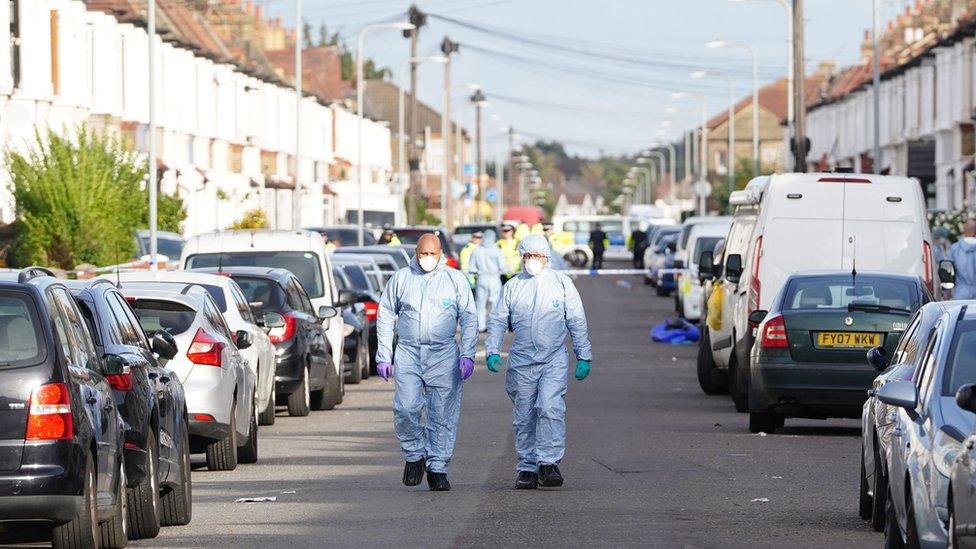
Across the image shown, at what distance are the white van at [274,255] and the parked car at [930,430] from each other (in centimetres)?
1273

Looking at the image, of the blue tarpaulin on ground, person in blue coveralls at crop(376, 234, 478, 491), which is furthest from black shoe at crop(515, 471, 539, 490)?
the blue tarpaulin on ground

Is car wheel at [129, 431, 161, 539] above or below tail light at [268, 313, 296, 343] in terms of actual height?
below

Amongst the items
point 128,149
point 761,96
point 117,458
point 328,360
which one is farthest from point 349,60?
point 117,458

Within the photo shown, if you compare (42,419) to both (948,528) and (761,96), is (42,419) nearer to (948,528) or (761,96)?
(948,528)

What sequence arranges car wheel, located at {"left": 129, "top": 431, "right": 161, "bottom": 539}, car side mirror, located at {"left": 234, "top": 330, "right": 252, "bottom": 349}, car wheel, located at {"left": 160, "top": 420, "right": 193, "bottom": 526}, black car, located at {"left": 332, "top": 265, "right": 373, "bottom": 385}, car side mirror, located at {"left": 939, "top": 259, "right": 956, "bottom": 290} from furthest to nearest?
car side mirror, located at {"left": 939, "top": 259, "right": 956, "bottom": 290} → black car, located at {"left": 332, "top": 265, "right": 373, "bottom": 385} → car side mirror, located at {"left": 234, "top": 330, "right": 252, "bottom": 349} → car wheel, located at {"left": 160, "top": 420, "right": 193, "bottom": 526} → car wheel, located at {"left": 129, "top": 431, "right": 161, "bottom": 539}

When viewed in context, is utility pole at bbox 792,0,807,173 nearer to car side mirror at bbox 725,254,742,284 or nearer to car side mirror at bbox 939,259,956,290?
car side mirror at bbox 939,259,956,290

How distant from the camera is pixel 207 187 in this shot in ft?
204

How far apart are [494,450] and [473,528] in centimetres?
494

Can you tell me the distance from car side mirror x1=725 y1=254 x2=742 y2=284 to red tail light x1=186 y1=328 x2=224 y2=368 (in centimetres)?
880

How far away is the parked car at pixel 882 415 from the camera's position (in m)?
10.8

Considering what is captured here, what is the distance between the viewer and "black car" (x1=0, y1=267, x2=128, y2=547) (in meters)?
9.57

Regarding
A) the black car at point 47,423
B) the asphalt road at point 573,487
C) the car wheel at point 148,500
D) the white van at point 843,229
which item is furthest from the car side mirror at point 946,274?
the black car at point 47,423

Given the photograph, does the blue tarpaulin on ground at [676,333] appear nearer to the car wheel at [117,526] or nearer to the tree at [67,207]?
the tree at [67,207]

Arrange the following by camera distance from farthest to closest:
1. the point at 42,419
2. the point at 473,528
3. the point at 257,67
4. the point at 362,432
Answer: the point at 257,67
the point at 362,432
the point at 473,528
the point at 42,419
